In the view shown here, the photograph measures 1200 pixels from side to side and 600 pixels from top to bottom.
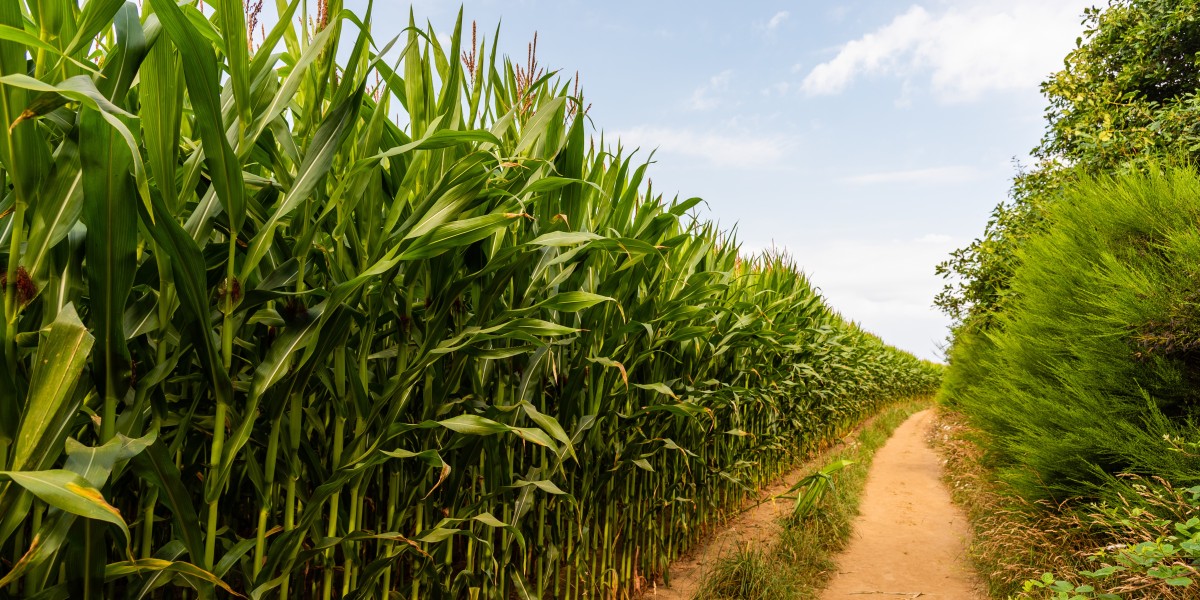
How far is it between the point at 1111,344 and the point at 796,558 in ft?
7.19

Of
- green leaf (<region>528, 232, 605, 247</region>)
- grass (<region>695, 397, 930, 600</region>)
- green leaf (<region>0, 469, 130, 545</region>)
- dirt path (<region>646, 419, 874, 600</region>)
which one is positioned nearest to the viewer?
green leaf (<region>0, 469, 130, 545</region>)

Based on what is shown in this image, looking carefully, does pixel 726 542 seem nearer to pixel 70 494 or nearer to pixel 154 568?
pixel 154 568

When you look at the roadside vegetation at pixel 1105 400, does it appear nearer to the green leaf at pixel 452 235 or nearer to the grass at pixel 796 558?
the grass at pixel 796 558

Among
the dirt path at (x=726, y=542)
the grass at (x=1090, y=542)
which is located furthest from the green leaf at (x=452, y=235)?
the dirt path at (x=726, y=542)

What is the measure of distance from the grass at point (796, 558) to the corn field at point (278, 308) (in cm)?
106

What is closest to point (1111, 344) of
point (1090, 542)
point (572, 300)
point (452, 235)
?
point (1090, 542)

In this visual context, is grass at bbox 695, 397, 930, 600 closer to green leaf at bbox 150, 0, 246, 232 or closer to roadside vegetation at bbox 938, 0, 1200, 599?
roadside vegetation at bbox 938, 0, 1200, 599

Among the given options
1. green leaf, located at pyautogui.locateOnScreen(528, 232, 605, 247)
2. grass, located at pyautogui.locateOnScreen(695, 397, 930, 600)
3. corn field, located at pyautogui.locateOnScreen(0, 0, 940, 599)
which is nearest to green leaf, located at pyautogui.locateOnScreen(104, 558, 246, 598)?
corn field, located at pyautogui.locateOnScreen(0, 0, 940, 599)

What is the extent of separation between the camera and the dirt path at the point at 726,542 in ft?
11.0

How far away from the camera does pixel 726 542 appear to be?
167 inches

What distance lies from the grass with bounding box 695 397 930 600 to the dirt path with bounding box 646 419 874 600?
120 millimetres

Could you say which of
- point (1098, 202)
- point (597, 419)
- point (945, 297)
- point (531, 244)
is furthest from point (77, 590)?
point (945, 297)

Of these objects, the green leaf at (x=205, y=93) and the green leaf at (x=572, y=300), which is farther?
the green leaf at (x=572, y=300)

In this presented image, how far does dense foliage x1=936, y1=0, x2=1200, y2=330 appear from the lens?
19.0ft
